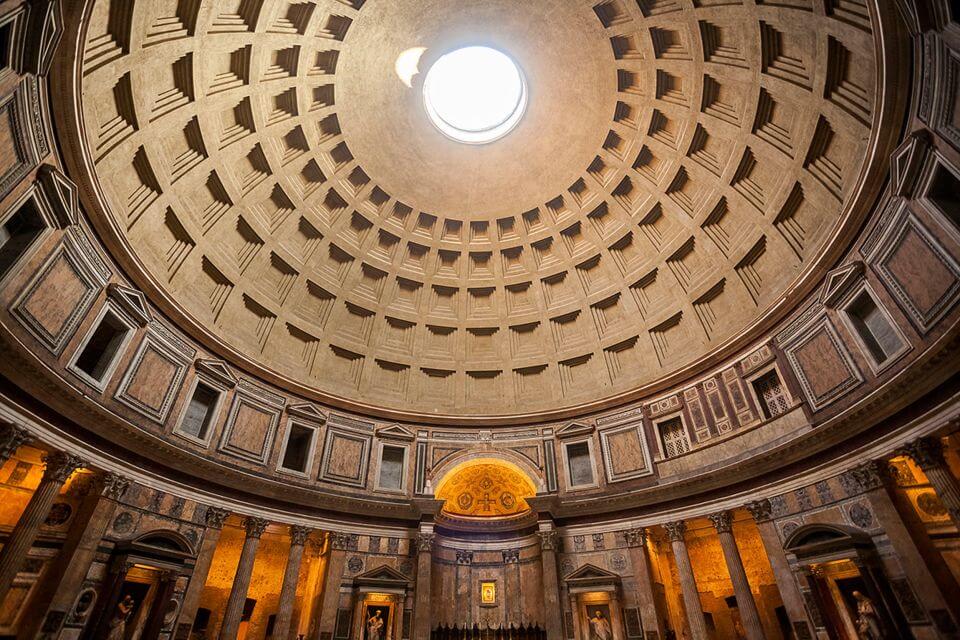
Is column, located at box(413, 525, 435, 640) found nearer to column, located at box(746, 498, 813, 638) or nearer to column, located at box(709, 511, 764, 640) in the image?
column, located at box(709, 511, 764, 640)

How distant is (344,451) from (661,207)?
20.2 meters

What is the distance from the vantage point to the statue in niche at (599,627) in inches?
723

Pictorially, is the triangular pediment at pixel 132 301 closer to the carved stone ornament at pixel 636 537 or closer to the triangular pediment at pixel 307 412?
the triangular pediment at pixel 307 412

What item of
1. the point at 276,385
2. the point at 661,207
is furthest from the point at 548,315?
the point at 276,385

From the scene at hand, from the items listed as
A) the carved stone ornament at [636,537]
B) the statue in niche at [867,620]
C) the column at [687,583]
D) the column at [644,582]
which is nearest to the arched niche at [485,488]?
the carved stone ornament at [636,537]

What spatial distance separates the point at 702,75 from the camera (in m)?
19.5

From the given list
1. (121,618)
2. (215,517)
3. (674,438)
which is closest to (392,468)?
(215,517)

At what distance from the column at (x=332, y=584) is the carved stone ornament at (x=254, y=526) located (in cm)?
289

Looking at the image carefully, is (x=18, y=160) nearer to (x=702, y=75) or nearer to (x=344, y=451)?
(x=344, y=451)

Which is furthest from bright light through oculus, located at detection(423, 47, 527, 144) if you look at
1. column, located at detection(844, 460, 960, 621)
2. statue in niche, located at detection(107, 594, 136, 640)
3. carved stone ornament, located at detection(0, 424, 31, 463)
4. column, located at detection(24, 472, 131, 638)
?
statue in niche, located at detection(107, 594, 136, 640)

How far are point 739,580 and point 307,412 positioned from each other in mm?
19220

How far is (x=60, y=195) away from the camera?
13.4 meters

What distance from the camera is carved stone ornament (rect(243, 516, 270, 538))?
1833cm

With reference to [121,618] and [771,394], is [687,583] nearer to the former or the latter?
[771,394]
